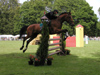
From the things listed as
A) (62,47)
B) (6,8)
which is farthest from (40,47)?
(6,8)

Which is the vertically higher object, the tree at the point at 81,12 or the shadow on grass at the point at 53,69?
the tree at the point at 81,12

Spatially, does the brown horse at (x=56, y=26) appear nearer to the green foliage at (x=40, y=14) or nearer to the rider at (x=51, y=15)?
the rider at (x=51, y=15)

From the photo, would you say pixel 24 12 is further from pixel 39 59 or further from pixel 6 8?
pixel 39 59

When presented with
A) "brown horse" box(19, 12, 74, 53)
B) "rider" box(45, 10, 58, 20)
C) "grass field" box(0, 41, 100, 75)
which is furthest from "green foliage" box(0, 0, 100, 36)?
"grass field" box(0, 41, 100, 75)

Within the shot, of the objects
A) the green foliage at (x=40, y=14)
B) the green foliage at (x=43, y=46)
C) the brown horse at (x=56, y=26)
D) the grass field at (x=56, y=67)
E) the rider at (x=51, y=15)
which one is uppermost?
the green foliage at (x=40, y=14)

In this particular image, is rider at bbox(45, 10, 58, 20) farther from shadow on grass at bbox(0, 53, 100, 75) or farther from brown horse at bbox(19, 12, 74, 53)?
shadow on grass at bbox(0, 53, 100, 75)

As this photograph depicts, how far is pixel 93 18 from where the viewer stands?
4375 centimetres

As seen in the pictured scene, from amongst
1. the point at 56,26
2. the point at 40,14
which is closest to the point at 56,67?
the point at 56,26

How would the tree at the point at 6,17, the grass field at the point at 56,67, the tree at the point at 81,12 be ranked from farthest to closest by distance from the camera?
the tree at the point at 6,17, the tree at the point at 81,12, the grass field at the point at 56,67

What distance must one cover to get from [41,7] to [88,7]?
594 inches

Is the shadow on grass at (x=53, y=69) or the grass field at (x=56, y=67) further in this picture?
the grass field at (x=56, y=67)

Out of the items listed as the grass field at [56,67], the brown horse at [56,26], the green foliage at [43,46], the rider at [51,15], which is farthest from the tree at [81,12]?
the green foliage at [43,46]

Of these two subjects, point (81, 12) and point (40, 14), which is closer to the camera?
point (81, 12)

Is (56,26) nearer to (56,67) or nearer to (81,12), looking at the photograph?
(56,67)
